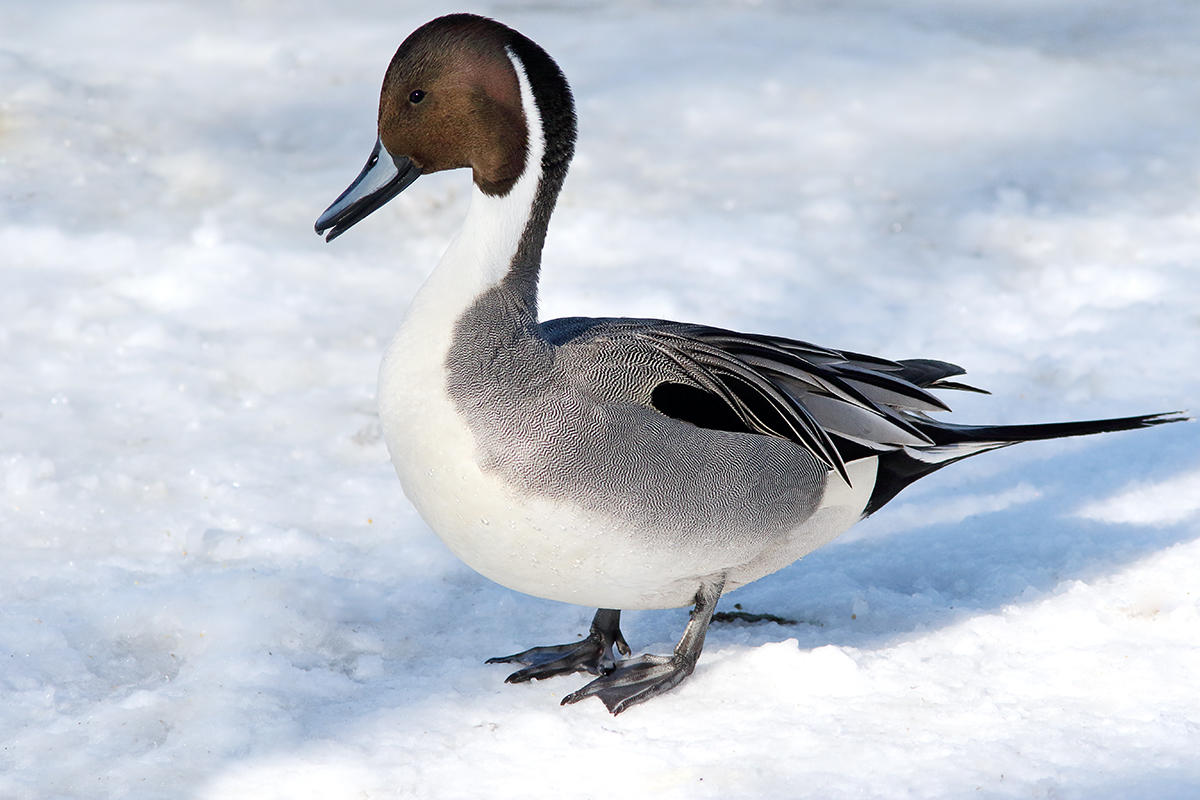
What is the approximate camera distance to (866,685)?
2.74 meters

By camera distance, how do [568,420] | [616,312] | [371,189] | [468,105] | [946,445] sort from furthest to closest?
1. [616,312]
2. [946,445]
3. [371,189]
4. [468,105]
5. [568,420]

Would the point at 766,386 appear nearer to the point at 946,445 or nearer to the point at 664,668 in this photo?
the point at 946,445

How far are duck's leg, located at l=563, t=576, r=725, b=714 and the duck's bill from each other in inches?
41.3

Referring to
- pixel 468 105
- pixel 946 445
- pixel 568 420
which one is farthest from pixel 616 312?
pixel 568 420

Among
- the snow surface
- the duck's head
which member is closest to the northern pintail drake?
the duck's head

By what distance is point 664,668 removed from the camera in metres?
2.81

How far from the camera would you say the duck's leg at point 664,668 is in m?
2.75

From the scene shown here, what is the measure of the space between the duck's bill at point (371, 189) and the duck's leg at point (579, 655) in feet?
3.28

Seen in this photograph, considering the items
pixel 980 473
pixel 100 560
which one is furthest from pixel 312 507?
pixel 980 473

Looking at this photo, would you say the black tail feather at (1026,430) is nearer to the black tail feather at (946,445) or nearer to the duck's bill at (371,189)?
the black tail feather at (946,445)

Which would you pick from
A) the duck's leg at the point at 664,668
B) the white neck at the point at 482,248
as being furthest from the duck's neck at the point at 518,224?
the duck's leg at the point at 664,668

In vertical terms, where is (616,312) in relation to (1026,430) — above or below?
below

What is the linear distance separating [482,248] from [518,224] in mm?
97

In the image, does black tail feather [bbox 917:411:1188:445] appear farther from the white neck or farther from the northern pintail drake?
the white neck
